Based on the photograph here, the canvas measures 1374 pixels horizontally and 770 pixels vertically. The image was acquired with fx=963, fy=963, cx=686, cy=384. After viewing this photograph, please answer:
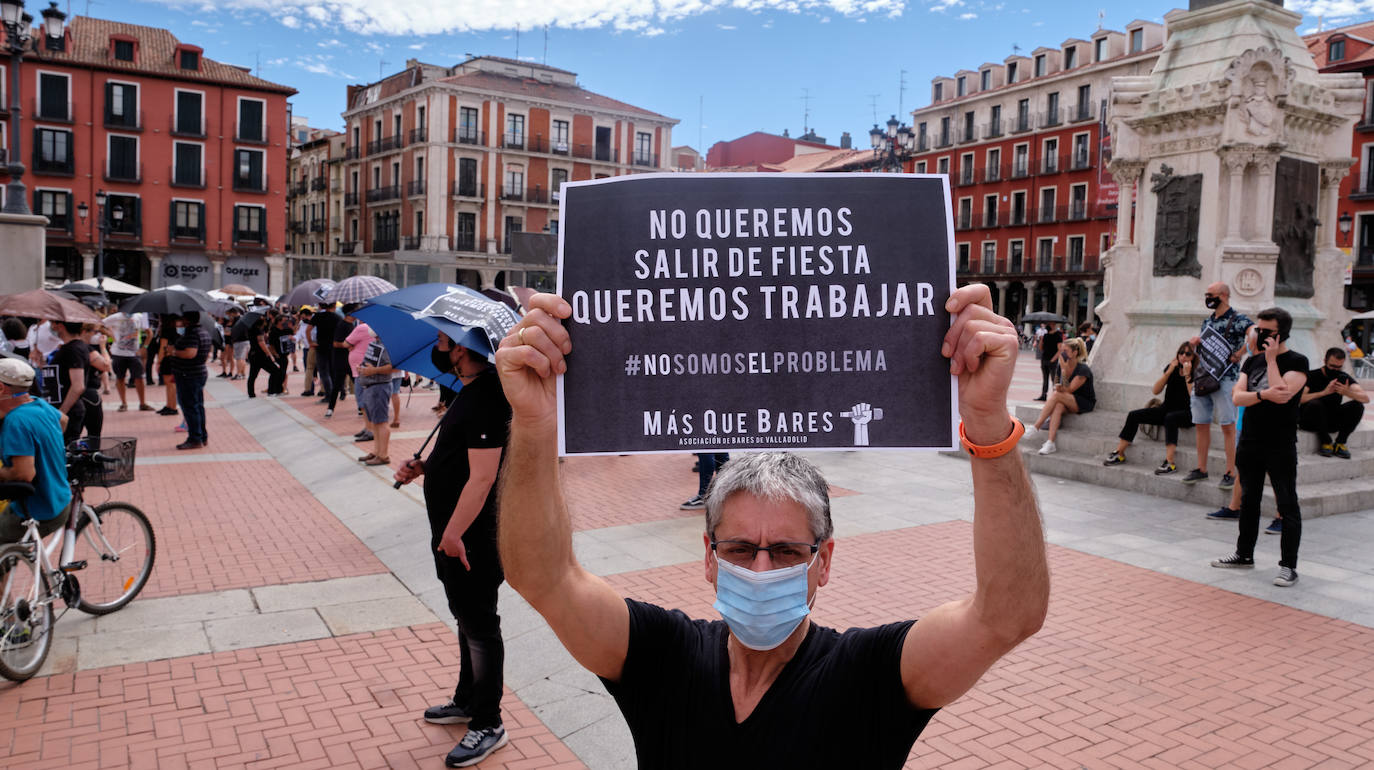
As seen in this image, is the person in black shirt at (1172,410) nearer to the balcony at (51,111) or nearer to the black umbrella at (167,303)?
the black umbrella at (167,303)

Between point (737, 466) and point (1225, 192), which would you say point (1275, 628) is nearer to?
point (737, 466)

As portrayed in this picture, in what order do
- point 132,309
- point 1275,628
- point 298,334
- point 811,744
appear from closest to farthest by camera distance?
point 811,744 < point 1275,628 < point 132,309 < point 298,334

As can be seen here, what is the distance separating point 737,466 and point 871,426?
0.96 feet

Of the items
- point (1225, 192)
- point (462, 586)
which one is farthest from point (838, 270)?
point (1225, 192)

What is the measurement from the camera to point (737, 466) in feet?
6.72

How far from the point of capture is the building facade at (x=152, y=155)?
4519 cm

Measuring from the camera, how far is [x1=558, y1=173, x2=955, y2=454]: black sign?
1985 millimetres

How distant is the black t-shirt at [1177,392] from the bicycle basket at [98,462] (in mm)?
9621

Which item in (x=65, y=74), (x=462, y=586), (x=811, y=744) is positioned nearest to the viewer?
(x=811, y=744)

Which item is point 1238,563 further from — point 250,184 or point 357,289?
A: point 250,184

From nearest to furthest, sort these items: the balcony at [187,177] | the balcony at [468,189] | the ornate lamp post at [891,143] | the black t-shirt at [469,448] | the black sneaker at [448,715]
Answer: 1. the black t-shirt at [469,448]
2. the black sneaker at [448,715]
3. the ornate lamp post at [891,143]
4. the balcony at [187,177]
5. the balcony at [468,189]

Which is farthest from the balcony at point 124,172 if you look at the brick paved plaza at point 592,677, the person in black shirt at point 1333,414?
the person in black shirt at point 1333,414

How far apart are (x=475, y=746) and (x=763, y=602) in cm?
285

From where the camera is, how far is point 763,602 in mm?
→ 1953
